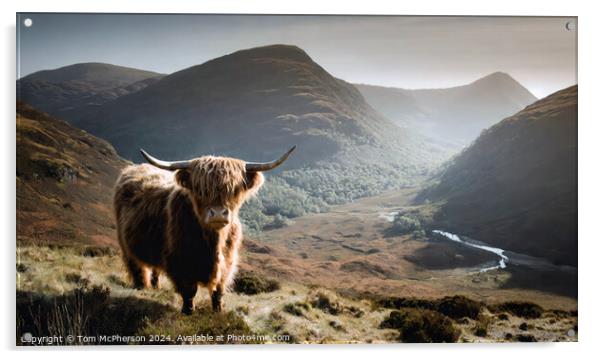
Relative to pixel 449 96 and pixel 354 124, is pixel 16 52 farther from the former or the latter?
pixel 449 96

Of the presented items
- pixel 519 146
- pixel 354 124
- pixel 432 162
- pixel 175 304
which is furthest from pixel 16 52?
pixel 519 146

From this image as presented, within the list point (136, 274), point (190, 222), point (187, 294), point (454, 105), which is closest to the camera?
point (190, 222)

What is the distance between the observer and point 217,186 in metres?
3.49

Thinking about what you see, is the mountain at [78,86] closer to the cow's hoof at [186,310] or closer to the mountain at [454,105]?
the cow's hoof at [186,310]

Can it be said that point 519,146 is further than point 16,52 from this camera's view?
Yes

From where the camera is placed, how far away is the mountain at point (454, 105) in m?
5.36

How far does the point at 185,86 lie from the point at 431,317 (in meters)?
3.62

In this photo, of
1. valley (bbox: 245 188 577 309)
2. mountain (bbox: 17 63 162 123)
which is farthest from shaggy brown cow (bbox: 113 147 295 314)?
mountain (bbox: 17 63 162 123)

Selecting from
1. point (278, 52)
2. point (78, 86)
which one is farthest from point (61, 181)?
point (278, 52)

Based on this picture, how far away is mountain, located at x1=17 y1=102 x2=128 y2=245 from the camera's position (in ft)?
15.6

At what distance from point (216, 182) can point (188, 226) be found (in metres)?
0.51

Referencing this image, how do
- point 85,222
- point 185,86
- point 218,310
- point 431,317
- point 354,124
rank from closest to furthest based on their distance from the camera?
point 218,310
point 431,317
point 85,222
point 185,86
point 354,124

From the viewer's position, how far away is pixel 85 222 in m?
5.02

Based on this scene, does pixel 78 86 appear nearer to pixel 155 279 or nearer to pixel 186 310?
pixel 155 279
